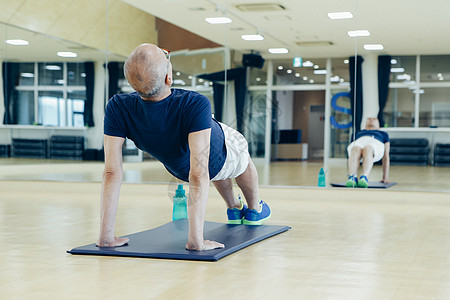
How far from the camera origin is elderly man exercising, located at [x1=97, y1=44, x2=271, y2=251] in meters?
2.44

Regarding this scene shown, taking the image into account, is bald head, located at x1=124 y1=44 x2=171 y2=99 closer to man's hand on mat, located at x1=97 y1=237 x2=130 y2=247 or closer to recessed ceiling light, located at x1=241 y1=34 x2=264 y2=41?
man's hand on mat, located at x1=97 y1=237 x2=130 y2=247

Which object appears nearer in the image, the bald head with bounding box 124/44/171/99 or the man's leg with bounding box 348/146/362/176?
the bald head with bounding box 124/44/171/99

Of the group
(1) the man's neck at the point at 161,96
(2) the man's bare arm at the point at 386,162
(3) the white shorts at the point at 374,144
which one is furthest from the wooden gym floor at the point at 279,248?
(1) the man's neck at the point at 161,96

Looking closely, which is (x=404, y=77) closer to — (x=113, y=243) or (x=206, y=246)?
(x=206, y=246)

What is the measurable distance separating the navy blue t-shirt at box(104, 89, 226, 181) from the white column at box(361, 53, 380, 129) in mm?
3370

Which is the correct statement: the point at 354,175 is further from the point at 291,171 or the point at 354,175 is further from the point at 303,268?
the point at 303,268

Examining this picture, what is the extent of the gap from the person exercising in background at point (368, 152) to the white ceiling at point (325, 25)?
84 cm

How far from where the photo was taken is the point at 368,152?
18.1 ft

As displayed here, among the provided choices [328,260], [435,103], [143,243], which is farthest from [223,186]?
[435,103]

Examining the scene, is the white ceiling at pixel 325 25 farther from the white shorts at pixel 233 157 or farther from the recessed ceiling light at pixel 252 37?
A: the white shorts at pixel 233 157

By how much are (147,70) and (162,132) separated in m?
0.30

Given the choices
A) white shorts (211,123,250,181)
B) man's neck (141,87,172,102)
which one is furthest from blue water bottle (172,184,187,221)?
man's neck (141,87,172,102)

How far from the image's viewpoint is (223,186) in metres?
3.21

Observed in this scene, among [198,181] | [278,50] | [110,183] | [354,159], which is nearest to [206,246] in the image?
[198,181]
